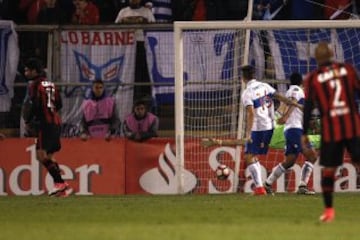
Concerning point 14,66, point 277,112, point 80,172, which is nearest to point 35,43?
point 14,66

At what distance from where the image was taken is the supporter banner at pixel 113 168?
22.5 m

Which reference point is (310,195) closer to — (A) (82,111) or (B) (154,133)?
(B) (154,133)

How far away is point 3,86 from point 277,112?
5206 millimetres

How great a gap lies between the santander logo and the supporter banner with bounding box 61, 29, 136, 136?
4.46ft

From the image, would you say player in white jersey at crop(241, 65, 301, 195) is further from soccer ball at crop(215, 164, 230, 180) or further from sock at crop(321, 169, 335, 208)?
sock at crop(321, 169, 335, 208)

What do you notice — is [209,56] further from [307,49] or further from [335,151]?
[335,151]

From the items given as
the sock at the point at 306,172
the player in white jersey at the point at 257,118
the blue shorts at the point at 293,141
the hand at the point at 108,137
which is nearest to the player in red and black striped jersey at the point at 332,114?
the player in white jersey at the point at 257,118

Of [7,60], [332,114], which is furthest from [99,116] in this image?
[332,114]

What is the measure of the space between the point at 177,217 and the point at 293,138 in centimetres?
594

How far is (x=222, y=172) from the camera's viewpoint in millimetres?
21953

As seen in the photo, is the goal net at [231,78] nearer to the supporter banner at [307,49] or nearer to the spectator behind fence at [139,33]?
the supporter banner at [307,49]

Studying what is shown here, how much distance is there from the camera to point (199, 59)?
22.9 m

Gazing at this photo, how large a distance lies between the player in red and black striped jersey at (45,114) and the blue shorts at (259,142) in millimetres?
3151

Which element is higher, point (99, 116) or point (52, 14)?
point (52, 14)
